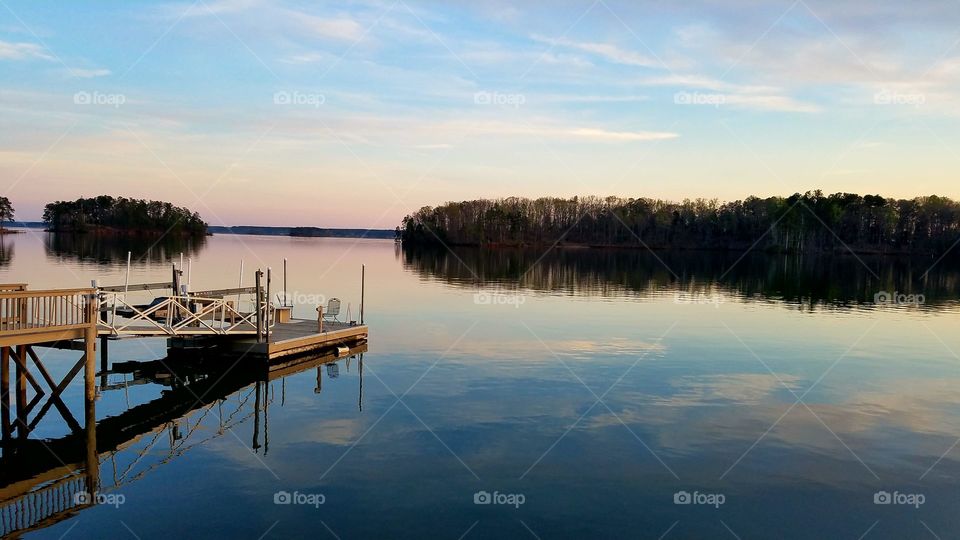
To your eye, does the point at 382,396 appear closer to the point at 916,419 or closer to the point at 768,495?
the point at 768,495

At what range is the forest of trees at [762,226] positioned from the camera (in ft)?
524

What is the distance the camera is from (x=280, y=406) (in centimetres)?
2123

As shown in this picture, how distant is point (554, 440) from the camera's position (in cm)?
1791

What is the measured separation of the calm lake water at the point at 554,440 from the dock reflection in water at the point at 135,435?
→ 13 cm

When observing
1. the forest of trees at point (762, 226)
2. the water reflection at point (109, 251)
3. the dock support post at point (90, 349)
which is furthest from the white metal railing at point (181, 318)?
the forest of trees at point (762, 226)

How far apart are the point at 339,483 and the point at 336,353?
15.1 metres

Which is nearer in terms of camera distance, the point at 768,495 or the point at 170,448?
the point at 768,495

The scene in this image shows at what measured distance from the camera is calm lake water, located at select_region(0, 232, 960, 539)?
1334 cm

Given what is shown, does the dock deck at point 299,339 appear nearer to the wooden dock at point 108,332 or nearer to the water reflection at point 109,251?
the wooden dock at point 108,332

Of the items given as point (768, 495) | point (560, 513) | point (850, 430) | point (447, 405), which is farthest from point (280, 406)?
point (850, 430)

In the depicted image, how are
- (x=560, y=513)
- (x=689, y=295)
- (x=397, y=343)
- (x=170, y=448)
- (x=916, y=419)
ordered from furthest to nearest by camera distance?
(x=689, y=295), (x=397, y=343), (x=916, y=419), (x=170, y=448), (x=560, y=513)

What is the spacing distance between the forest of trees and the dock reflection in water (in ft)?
513

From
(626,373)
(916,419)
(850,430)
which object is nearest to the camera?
(850,430)

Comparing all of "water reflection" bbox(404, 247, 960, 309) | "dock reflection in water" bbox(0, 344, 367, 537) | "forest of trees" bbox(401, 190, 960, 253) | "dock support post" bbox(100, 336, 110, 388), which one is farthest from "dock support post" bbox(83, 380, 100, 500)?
"forest of trees" bbox(401, 190, 960, 253)
